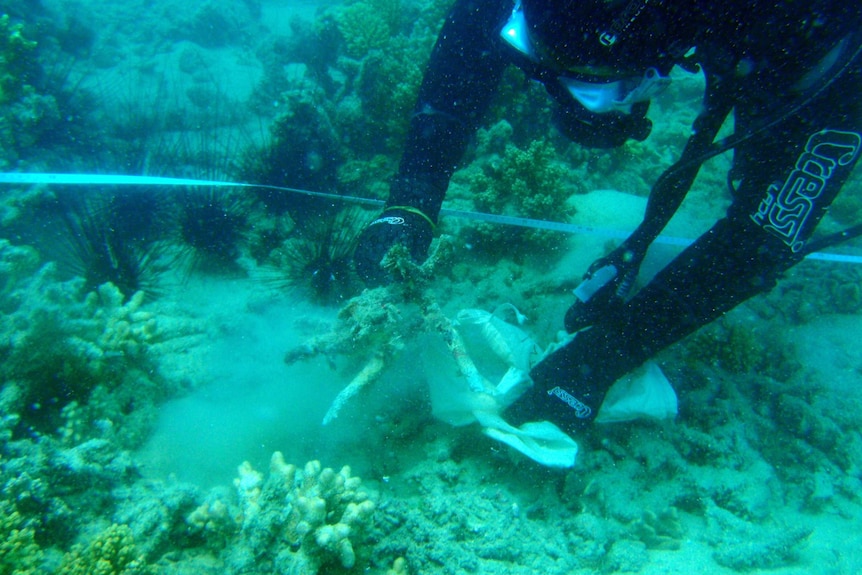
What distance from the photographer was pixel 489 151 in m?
4.93

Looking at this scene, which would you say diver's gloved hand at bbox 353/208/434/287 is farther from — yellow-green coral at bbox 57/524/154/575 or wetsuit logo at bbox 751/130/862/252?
wetsuit logo at bbox 751/130/862/252

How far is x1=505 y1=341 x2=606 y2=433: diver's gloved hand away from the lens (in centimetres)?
271

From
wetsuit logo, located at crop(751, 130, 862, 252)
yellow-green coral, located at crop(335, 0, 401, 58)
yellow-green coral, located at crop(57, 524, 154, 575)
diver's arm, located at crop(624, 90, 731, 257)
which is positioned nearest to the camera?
yellow-green coral, located at crop(57, 524, 154, 575)

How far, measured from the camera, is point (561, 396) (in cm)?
271

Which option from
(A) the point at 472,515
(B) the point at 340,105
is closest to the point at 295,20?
(B) the point at 340,105

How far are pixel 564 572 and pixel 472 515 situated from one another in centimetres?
56

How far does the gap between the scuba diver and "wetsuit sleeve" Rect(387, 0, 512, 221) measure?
1 cm

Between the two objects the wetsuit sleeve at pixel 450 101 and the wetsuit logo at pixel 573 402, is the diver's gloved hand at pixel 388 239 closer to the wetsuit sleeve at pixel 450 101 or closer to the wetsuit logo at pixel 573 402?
the wetsuit sleeve at pixel 450 101

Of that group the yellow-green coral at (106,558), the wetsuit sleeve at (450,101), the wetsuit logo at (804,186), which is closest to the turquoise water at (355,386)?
the yellow-green coral at (106,558)

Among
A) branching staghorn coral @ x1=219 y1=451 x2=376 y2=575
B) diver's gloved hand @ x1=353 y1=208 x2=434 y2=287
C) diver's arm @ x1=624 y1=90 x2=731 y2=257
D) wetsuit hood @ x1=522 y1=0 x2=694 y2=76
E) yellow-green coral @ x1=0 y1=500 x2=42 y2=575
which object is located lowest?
yellow-green coral @ x1=0 y1=500 x2=42 y2=575

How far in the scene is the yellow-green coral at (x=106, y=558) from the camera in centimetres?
180

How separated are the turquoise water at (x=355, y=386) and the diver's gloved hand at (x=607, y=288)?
0.73 meters

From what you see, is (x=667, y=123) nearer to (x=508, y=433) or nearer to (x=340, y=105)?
(x=340, y=105)

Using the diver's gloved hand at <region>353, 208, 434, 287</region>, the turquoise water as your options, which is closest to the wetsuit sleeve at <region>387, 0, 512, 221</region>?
the diver's gloved hand at <region>353, 208, 434, 287</region>
